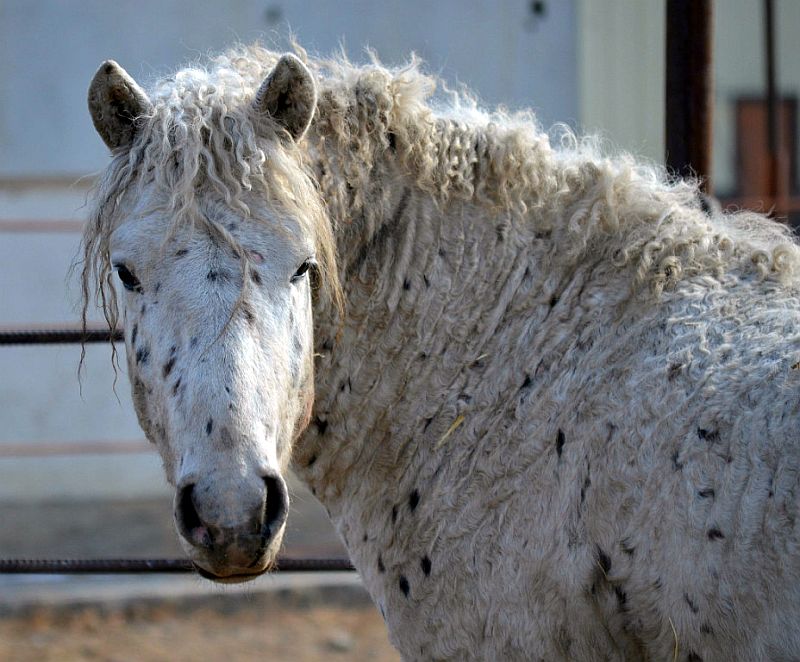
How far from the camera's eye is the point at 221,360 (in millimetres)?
1870

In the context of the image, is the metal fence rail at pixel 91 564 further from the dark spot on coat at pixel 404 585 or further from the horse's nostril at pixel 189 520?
the horse's nostril at pixel 189 520

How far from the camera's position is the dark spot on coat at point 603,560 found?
1.97 metres

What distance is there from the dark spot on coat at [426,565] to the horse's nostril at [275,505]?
0.49 metres

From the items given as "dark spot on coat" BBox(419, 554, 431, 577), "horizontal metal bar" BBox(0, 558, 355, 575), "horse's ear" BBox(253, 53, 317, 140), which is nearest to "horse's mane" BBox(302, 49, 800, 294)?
"horse's ear" BBox(253, 53, 317, 140)

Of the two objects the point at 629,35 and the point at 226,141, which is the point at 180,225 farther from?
the point at 629,35

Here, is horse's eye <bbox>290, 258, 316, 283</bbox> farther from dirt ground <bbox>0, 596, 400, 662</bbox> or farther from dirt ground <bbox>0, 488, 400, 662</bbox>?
dirt ground <bbox>0, 596, 400, 662</bbox>

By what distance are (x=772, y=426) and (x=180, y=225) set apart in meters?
1.28

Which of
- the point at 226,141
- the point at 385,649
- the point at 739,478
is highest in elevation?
the point at 226,141

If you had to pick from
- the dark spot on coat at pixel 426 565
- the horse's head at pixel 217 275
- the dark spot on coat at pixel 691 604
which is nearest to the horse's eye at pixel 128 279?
the horse's head at pixel 217 275

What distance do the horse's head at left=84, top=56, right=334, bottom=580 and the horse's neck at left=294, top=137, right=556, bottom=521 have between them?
20 centimetres

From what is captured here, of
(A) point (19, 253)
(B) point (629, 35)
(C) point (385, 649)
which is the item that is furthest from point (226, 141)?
(B) point (629, 35)

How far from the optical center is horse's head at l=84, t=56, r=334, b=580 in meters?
1.83

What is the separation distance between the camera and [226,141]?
2.12 metres

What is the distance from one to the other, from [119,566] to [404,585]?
1281 millimetres
